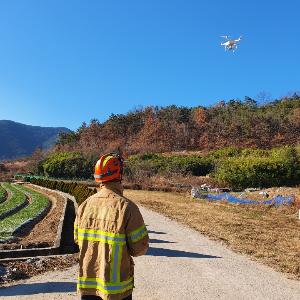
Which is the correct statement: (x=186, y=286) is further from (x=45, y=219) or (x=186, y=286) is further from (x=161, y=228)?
(x=45, y=219)

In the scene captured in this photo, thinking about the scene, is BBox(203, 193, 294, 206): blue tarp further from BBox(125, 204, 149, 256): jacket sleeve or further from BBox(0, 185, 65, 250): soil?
BBox(125, 204, 149, 256): jacket sleeve

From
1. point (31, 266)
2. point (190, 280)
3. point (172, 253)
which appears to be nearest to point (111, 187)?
point (190, 280)

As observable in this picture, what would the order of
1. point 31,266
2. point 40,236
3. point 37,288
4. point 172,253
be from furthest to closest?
point 40,236 → point 172,253 → point 31,266 → point 37,288

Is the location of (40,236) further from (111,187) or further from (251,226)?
(111,187)

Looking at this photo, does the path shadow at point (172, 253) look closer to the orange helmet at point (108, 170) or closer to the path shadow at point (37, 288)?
the path shadow at point (37, 288)

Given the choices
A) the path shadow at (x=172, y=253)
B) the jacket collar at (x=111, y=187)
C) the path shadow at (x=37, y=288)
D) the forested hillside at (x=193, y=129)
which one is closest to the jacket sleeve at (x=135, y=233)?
the jacket collar at (x=111, y=187)

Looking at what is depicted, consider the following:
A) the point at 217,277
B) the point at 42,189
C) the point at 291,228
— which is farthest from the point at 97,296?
the point at 42,189

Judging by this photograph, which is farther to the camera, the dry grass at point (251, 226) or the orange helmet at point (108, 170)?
the dry grass at point (251, 226)

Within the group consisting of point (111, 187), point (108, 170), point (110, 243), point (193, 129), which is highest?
point (193, 129)
